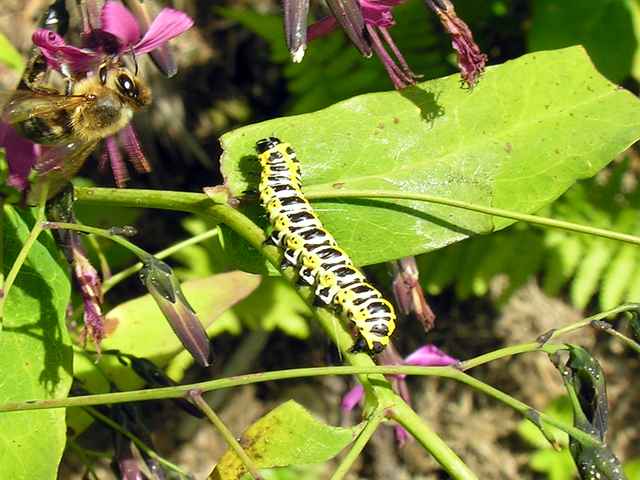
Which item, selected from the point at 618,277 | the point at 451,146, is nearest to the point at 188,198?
the point at 451,146

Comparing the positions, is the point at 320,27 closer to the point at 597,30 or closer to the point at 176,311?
the point at 176,311

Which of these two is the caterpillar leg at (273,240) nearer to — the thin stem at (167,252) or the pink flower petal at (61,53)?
the thin stem at (167,252)

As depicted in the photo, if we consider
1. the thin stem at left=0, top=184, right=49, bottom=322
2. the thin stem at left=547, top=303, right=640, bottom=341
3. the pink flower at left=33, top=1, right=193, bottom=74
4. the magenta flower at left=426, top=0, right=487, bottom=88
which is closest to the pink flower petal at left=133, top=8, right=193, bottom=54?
the pink flower at left=33, top=1, right=193, bottom=74

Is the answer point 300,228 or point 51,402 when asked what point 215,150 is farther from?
point 51,402

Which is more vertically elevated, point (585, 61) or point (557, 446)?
point (585, 61)

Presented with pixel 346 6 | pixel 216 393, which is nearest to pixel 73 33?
pixel 216 393
